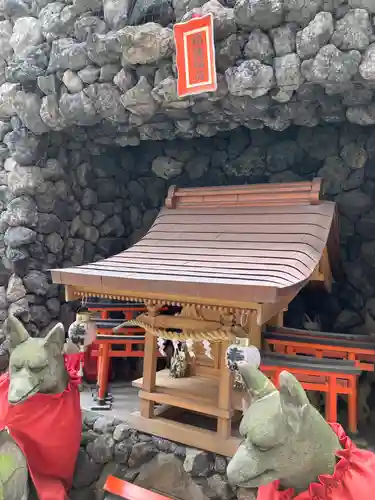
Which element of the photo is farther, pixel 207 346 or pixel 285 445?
pixel 207 346

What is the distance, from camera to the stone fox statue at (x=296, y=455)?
8.33 ft

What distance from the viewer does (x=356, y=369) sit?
11.5 ft

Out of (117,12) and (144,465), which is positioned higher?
(117,12)

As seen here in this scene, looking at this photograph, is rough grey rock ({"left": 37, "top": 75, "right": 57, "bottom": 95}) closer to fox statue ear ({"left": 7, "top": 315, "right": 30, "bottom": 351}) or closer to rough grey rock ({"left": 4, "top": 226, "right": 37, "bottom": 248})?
rough grey rock ({"left": 4, "top": 226, "right": 37, "bottom": 248})

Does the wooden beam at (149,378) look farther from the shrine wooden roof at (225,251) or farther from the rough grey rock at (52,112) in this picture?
the rough grey rock at (52,112)

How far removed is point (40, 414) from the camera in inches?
152

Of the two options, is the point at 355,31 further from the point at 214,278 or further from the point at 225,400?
the point at 225,400

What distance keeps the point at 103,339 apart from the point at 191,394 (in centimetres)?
127

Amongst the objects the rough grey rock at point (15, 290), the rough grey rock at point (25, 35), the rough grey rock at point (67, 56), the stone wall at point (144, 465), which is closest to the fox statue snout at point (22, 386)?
the stone wall at point (144, 465)

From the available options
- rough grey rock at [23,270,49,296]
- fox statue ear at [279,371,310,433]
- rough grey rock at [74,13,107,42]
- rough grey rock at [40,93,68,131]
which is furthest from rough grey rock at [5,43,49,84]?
fox statue ear at [279,371,310,433]

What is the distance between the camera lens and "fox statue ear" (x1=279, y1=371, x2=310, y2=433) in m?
2.51

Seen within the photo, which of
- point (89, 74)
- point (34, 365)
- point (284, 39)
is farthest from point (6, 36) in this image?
point (34, 365)

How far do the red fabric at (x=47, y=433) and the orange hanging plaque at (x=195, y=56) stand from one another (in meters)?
2.90

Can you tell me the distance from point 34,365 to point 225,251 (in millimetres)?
1850
